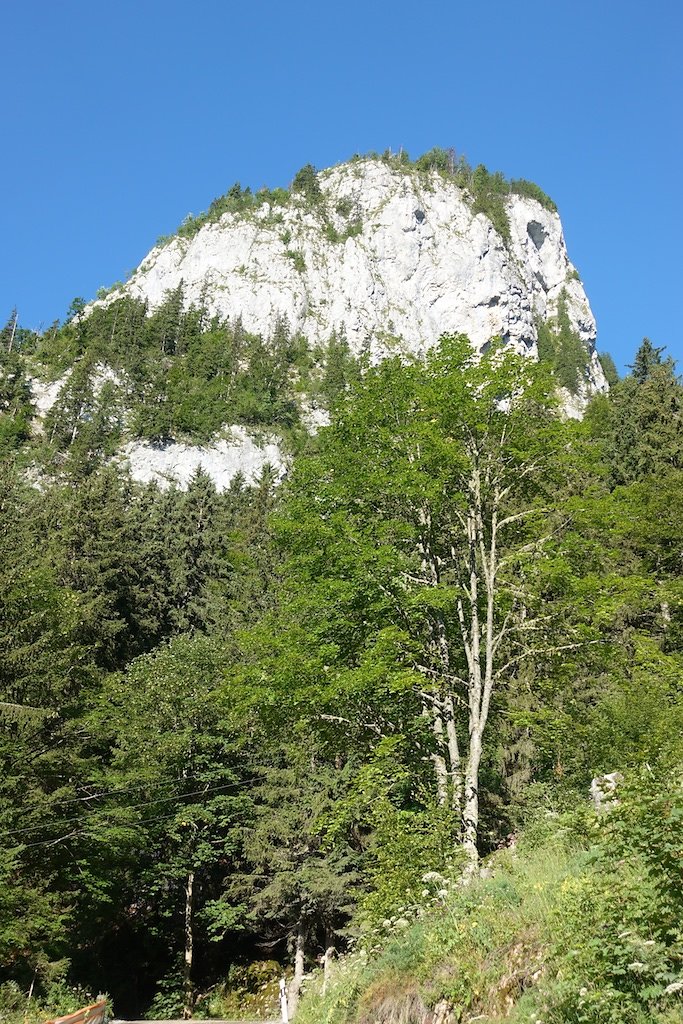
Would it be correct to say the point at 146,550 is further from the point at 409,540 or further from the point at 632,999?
the point at 632,999

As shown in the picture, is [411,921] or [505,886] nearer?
[505,886]

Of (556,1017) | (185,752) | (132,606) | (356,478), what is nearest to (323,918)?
(185,752)

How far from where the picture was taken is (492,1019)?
6.10m

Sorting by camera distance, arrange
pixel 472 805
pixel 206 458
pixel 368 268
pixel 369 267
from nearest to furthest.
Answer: pixel 472 805, pixel 206 458, pixel 368 268, pixel 369 267

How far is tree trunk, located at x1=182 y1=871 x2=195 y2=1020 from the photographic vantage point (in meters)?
25.0

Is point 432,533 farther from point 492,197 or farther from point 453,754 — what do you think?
point 492,197

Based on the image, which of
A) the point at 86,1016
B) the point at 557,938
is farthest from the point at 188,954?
the point at 557,938

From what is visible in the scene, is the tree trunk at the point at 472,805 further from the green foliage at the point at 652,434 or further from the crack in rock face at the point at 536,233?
the crack in rock face at the point at 536,233

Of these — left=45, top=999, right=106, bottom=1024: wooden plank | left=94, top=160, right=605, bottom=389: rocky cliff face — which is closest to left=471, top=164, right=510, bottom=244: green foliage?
left=94, top=160, right=605, bottom=389: rocky cliff face

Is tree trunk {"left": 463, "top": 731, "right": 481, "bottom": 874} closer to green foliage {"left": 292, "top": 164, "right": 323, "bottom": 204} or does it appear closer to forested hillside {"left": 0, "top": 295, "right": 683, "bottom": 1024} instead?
forested hillside {"left": 0, "top": 295, "right": 683, "bottom": 1024}

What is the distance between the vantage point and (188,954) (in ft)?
83.8

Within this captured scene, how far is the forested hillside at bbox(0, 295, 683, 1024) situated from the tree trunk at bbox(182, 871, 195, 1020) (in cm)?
14

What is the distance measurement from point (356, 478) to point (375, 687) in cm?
467

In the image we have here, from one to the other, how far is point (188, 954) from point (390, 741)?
17.8 meters
